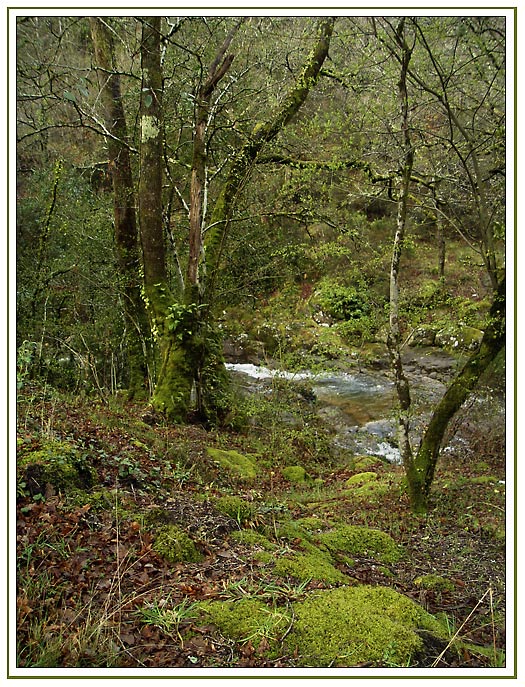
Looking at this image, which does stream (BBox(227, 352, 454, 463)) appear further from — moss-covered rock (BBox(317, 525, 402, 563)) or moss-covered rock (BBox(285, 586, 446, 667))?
moss-covered rock (BBox(285, 586, 446, 667))

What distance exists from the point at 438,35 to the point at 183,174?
20.8ft

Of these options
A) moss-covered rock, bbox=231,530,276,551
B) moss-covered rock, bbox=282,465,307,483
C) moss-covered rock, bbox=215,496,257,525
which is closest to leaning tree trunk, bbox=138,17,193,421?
moss-covered rock, bbox=282,465,307,483

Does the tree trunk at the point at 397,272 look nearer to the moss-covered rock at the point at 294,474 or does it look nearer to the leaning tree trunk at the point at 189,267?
Result: the moss-covered rock at the point at 294,474

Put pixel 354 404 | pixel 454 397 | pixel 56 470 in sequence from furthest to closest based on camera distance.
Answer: pixel 354 404 < pixel 454 397 < pixel 56 470

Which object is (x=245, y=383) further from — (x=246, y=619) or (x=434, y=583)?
(x=246, y=619)

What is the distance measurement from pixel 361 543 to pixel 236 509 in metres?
1.33

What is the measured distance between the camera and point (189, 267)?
781 cm

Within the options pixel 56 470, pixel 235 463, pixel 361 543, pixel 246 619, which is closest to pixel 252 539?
pixel 246 619

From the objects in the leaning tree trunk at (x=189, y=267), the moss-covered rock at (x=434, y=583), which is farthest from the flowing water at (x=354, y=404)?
the moss-covered rock at (x=434, y=583)

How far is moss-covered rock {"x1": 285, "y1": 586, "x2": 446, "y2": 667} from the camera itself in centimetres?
242

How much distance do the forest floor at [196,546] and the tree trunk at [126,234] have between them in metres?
1.82

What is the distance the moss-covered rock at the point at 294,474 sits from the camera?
25.3 ft
